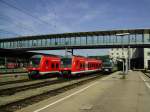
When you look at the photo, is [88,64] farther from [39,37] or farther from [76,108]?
[39,37]

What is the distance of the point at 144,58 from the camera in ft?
339

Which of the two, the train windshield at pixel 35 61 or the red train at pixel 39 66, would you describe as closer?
the red train at pixel 39 66

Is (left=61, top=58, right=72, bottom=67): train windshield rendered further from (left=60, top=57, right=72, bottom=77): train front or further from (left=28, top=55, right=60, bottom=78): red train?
(left=28, top=55, right=60, bottom=78): red train

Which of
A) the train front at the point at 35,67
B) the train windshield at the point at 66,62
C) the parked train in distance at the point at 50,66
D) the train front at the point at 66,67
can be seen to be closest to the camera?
the train front at the point at 35,67

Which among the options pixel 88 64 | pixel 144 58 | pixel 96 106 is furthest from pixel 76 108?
pixel 144 58

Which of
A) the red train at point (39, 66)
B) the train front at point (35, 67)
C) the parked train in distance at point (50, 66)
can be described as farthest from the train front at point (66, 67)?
the train front at point (35, 67)

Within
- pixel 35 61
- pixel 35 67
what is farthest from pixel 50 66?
pixel 35 67

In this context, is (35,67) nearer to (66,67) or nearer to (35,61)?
(35,61)

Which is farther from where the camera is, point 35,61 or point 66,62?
point 66,62

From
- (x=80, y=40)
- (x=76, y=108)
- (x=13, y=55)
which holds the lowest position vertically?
(x=76, y=108)

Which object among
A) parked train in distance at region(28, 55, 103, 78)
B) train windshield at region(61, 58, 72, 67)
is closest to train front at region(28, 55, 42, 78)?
parked train in distance at region(28, 55, 103, 78)

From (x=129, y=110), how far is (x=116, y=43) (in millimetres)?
62094

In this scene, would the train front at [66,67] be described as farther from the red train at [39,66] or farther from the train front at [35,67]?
the train front at [35,67]

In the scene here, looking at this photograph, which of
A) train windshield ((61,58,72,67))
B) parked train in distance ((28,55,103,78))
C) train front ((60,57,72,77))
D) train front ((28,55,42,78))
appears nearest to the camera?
train front ((28,55,42,78))
